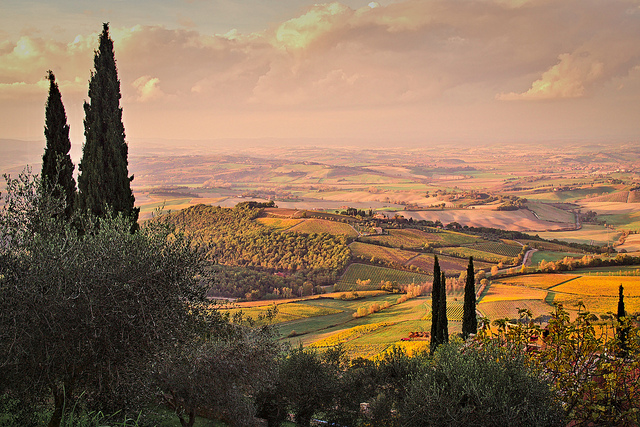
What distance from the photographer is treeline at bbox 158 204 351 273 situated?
7531 centimetres

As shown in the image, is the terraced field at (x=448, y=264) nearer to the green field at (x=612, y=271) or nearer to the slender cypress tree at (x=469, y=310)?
the green field at (x=612, y=271)

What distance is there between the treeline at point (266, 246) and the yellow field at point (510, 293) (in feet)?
91.6

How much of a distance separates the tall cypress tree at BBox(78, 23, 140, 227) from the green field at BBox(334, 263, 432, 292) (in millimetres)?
52742

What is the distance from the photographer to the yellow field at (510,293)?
44406 millimetres

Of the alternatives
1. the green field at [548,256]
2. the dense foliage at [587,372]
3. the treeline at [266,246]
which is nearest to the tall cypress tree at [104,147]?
the dense foliage at [587,372]

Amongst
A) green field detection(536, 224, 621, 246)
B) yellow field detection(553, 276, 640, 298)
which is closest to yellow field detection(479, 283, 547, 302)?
yellow field detection(553, 276, 640, 298)

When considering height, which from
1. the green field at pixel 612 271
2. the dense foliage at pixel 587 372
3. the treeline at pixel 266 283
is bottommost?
the treeline at pixel 266 283

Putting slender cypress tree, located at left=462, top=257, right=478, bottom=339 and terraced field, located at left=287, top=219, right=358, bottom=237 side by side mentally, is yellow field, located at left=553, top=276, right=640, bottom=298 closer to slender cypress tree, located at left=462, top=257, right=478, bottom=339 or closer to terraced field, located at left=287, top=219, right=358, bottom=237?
slender cypress tree, located at left=462, top=257, right=478, bottom=339

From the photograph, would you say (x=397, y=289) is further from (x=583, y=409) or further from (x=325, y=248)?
(x=583, y=409)

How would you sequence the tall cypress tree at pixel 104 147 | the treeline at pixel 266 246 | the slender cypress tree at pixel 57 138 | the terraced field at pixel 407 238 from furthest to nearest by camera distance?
the terraced field at pixel 407 238 < the treeline at pixel 266 246 < the slender cypress tree at pixel 57 138 < the tall cypress tree at pixel 104 147

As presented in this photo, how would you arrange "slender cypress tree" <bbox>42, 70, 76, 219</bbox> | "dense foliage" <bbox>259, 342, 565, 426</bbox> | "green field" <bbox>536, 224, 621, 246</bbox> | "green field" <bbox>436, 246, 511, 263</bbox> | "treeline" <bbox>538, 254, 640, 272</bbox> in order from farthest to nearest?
"green field" <bbox>536, 224, 621, 246</bbox>
"green field" <bbox>436, 246, 511, 263</bbox>
"treeline" <bbox>538, 254, 640, 272</bbox>
"slender cypress tree" <bbox>42, 70, 76, 219</bbox>
"dense foliage" <bbox>259, 342, 565, 426</bbox>

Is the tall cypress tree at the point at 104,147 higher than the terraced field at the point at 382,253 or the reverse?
higher

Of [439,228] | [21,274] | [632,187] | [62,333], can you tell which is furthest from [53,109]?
[632,187]

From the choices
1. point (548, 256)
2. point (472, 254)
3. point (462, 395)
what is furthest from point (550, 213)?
point (462, 395)
